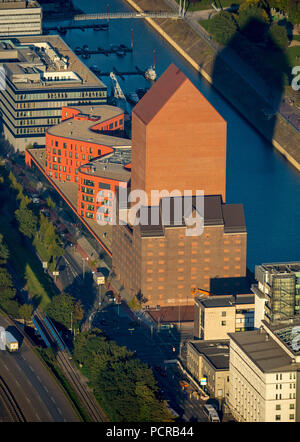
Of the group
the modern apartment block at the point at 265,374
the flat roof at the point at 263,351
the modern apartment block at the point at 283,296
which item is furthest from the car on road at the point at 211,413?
the modern apartment block at the point at 283,296

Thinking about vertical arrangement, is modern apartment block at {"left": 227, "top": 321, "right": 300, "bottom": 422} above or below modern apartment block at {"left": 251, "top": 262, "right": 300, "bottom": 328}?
below

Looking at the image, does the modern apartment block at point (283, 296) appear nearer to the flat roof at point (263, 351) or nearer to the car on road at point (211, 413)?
the flat roof at point (263, 351)

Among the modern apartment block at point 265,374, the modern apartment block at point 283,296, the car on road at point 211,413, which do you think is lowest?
the car on road at point 211,413

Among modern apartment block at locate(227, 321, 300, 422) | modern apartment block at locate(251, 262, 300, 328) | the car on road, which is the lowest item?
the car on road

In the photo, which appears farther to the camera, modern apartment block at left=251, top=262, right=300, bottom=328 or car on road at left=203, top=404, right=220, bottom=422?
modern apartment block at left=251, top=262, right=300, bottom=328

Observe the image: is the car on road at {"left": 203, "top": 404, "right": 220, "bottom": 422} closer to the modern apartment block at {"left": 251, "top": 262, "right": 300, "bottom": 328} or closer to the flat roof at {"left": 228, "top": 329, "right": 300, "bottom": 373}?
the flat roof at {"left": 228, "top": 329, "right": 300, "bottom": 373}

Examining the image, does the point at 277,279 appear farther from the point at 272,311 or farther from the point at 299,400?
the point at 299,400

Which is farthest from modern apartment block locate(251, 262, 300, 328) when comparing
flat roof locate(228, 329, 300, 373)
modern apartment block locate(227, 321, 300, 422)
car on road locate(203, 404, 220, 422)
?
car on road locate(203, 404, 220, 422)
